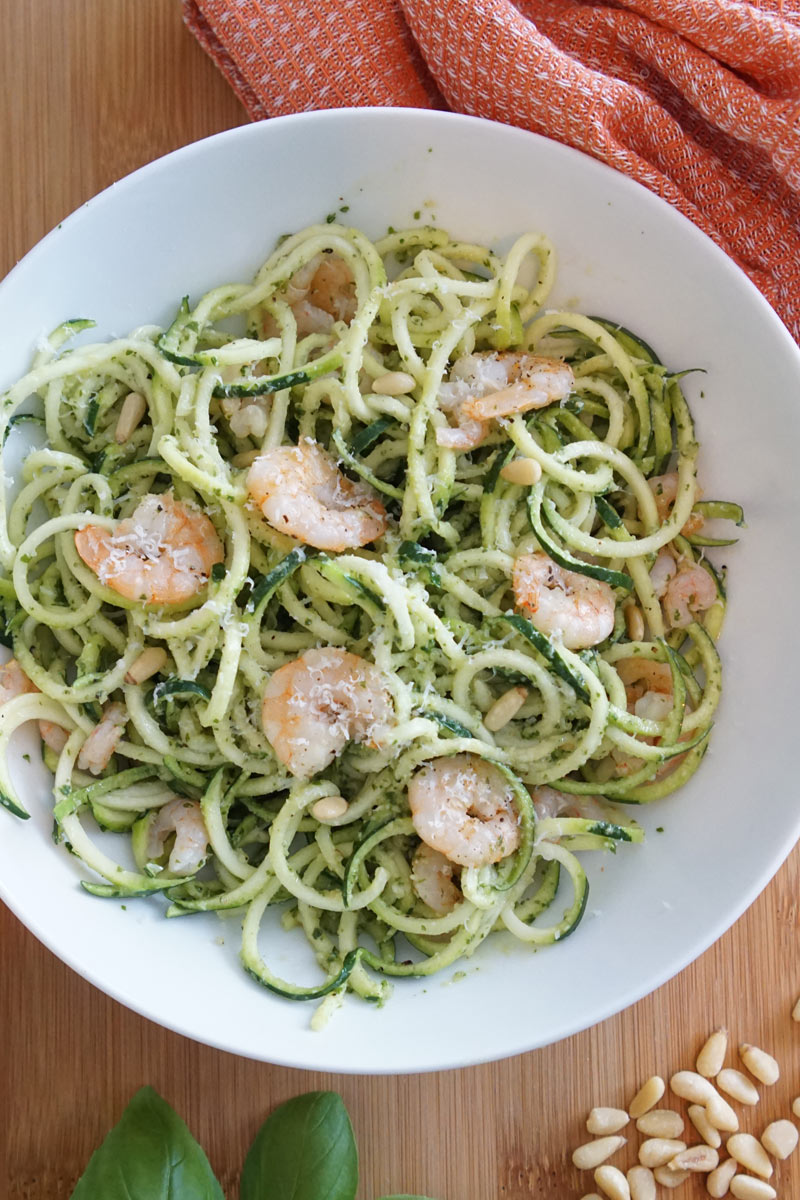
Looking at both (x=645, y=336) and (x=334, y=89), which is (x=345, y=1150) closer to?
(x=645, y=336)

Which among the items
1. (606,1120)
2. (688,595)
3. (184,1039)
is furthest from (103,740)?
(606,1120)

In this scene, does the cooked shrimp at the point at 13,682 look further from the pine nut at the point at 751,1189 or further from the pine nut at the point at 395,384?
the pine nut at the point at 751,1189

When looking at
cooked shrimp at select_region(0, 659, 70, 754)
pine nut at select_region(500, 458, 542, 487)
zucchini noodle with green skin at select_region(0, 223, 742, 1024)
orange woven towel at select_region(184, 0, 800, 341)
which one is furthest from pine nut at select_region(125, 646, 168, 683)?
A: orange woven towel at select_region(184, 0, 800, 341)

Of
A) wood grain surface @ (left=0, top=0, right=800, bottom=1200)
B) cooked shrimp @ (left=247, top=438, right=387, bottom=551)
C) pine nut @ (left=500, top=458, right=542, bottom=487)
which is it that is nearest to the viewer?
cooked shrimp @ (left=247, top=438, right=387, bottom=551)

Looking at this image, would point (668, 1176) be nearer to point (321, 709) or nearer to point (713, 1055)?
point (713, 1055)

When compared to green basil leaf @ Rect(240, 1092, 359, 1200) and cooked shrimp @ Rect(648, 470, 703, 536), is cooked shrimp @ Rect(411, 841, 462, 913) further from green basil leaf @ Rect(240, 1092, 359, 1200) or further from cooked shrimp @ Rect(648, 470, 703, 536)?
cooked shrimp @ Rect(648, 470, 703, 536)

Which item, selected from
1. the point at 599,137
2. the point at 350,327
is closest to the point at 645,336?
the point at 599,137
